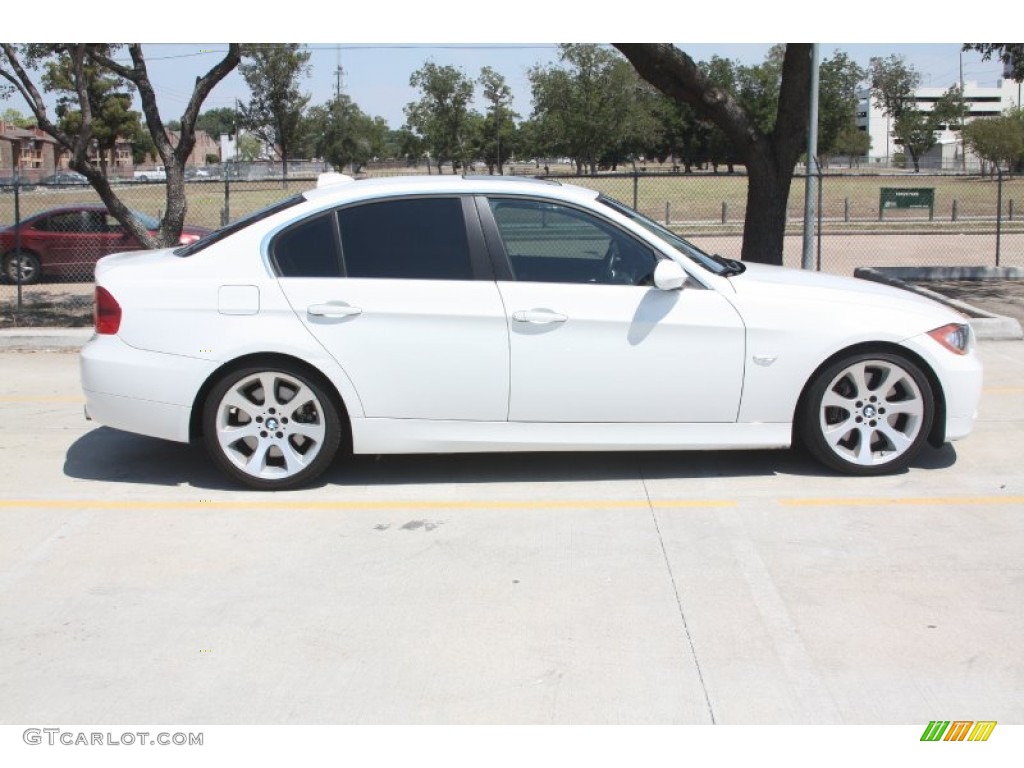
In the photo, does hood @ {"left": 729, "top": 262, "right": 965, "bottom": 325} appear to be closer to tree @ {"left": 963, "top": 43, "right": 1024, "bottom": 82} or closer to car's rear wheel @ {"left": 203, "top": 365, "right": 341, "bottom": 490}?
car's rear wheel @ {"left": 203, "top": 365, "right": 341, "bottom": 490}

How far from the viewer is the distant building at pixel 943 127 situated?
81688 mm

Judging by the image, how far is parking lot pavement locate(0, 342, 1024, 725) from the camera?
3.92m

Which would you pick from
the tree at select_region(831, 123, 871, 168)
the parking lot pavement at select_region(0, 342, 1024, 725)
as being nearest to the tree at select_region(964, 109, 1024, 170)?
the tree at select_region(831, 123, 871, 168)

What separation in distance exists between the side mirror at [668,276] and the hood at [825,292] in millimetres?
378

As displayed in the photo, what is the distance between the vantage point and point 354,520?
228 inches

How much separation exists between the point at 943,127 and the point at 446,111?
59.7 meters

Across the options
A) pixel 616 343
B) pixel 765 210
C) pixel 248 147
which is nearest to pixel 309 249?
pixel 616 343

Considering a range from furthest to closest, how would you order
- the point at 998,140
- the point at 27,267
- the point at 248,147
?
the point at 248,147 → the point at 998,140 → the point at 27,267

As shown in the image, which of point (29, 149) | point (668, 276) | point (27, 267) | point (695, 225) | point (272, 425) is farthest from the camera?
point (29, 149)

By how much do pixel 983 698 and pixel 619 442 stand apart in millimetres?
2622

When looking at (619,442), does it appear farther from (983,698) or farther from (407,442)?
(983,698)

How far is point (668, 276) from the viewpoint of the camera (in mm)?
5988

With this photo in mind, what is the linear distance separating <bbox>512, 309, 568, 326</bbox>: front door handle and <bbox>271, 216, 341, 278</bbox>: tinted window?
3.34 ft

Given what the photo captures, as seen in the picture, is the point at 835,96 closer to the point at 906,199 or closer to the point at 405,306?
the point at 906,199
